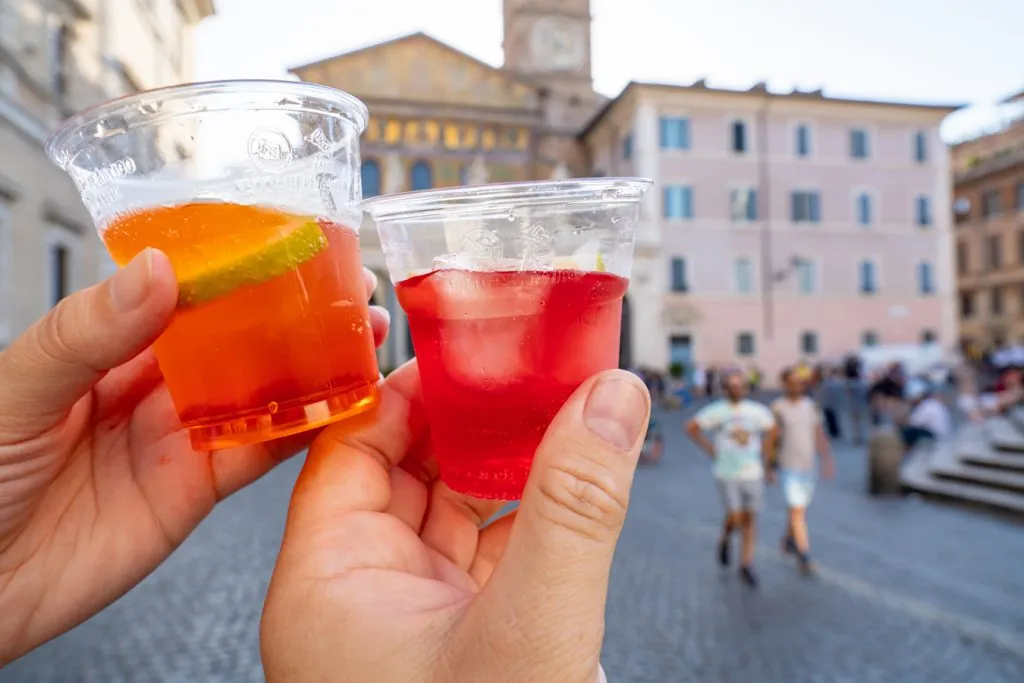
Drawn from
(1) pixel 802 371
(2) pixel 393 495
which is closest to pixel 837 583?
(1) pixel 802 371

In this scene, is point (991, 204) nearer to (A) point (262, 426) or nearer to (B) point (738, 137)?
(B) point (738, 137)

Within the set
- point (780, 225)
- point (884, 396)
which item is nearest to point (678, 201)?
point (780, 225)

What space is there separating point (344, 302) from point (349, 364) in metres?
0.13

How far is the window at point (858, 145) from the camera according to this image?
108ft

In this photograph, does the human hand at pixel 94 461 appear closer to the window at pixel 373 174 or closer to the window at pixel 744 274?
the window at pixel 744 274

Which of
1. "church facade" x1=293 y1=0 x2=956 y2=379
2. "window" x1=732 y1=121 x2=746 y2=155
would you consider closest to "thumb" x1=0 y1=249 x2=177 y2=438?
"church facade" x1=293 y1=0 x2=956 y2=379

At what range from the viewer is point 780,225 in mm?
31891

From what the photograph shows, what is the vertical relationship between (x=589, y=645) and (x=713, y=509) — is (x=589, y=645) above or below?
above

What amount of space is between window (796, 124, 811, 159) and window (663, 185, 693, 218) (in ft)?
17.9

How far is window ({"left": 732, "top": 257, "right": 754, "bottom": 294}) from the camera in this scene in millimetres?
31422

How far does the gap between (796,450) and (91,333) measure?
6.73 m

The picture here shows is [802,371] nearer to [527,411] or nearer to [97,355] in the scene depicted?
[527,411]

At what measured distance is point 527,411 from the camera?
148 cm

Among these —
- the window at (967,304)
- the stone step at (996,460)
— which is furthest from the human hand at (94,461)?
the window at (967,304)
